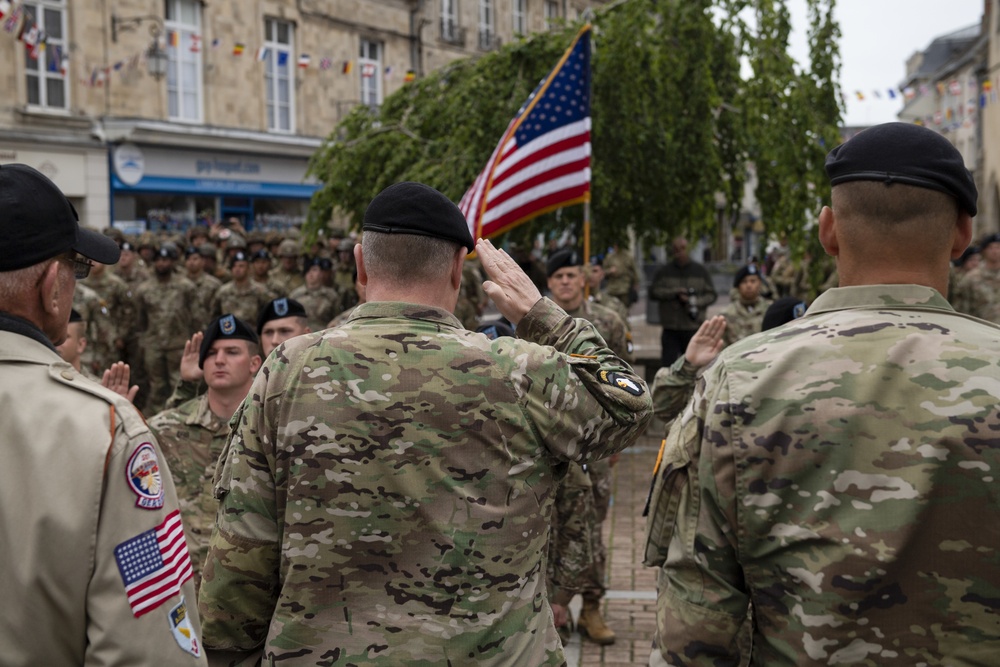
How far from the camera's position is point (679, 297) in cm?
1170

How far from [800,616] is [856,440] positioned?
37 cm

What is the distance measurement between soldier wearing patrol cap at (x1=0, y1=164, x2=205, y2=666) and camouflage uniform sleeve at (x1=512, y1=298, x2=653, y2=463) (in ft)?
2.99

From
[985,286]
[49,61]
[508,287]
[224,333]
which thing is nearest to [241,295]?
[224,333]

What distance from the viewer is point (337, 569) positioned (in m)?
2.45

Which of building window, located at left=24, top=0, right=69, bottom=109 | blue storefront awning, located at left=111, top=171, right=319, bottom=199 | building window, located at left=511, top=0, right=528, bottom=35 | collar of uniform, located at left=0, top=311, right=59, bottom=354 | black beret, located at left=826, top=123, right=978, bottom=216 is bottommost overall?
collar of uniform, located at left=0, top=311, right=59, bottom=354

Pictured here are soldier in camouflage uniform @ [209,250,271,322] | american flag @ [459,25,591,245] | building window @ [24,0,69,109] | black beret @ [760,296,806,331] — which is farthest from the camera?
building window @ [24,0,69,109]

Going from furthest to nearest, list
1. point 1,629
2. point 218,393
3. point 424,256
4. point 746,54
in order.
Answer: point 746,54 < point 218,393 < point 424,256 < point 1,629

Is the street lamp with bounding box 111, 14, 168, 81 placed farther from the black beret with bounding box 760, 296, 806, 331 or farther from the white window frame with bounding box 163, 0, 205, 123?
the black beret with bounding box 760, 296, 806, 331

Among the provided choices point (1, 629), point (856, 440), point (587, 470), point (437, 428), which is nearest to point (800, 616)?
point (856, 440)

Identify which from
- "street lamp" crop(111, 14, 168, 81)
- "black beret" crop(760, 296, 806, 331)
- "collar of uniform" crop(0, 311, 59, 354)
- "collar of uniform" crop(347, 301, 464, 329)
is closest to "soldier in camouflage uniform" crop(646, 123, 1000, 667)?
"collar of uniform" crop(347, 301, 464, 329)

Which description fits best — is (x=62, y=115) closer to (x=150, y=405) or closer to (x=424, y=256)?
(x=150, y=405)

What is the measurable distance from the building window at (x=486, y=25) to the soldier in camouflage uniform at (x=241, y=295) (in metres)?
19.6

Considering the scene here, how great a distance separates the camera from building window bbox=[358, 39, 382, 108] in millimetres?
26188

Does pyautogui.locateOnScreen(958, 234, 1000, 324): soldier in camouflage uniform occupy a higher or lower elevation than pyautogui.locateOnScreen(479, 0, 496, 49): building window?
lower
